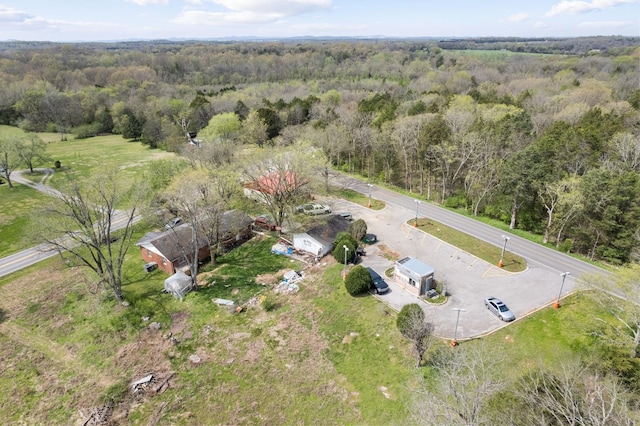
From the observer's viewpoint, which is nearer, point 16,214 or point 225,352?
point 225,352

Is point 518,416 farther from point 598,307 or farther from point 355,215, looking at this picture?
point 355,215

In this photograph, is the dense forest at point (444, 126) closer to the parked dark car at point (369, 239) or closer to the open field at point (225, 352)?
the open field at point (225, 352)

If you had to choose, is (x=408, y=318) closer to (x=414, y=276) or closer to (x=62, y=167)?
(x=414, y=276)

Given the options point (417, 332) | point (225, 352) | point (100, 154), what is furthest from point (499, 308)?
point (100, 154)

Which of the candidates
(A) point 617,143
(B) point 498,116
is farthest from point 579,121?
(A) point 617,143

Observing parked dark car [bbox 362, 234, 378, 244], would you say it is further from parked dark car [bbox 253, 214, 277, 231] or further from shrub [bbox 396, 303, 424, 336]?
shrub [bbox 396, 303, 424, 336]
